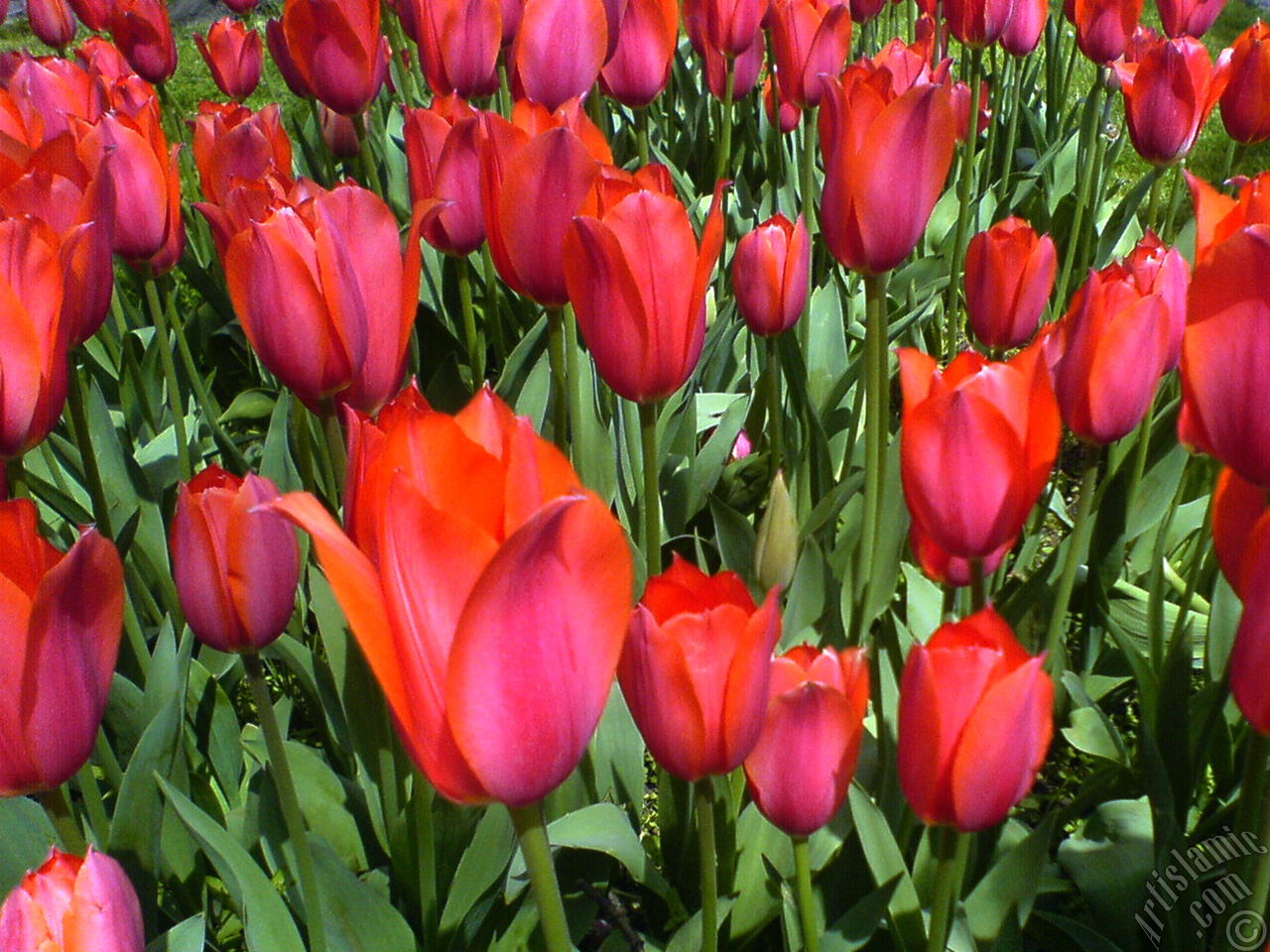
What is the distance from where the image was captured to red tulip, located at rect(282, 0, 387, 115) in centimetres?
182

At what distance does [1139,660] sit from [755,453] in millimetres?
839

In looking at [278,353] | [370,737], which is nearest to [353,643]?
[370,737]

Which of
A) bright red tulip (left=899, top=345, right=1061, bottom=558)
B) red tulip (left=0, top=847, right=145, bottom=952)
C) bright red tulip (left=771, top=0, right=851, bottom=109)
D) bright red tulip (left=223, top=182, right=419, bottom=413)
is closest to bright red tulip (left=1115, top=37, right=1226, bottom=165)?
bright red tulip (left=771, top=0, right=851, bottom=109)

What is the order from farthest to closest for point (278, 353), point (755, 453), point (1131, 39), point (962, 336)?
1. point (962, 336)
2. point (1131, 39)
3. point (755, 453)
4. point (278, 353)

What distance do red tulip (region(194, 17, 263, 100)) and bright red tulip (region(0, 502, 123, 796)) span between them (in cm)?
255

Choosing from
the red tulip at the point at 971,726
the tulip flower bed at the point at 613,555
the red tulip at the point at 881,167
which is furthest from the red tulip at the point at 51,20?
the red tulip at the point at 971,726

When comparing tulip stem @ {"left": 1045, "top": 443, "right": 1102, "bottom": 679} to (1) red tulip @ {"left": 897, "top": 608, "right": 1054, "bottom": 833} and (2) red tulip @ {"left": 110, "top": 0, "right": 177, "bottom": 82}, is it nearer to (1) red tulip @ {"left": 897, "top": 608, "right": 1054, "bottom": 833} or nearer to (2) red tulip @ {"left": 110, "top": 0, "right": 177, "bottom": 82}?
(1) red tulip @ {"left": 897, "top": 608, "right": 1054, "bottom": 833}

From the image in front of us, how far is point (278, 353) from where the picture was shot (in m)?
1.10

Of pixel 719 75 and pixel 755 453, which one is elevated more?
pixel 719 75

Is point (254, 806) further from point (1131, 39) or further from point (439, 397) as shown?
point (1131, 39)

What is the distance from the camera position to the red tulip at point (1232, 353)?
81cm

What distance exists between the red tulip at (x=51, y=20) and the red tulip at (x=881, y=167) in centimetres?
272

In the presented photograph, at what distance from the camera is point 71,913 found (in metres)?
0.66

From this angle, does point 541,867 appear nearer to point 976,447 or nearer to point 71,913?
point 71,913
